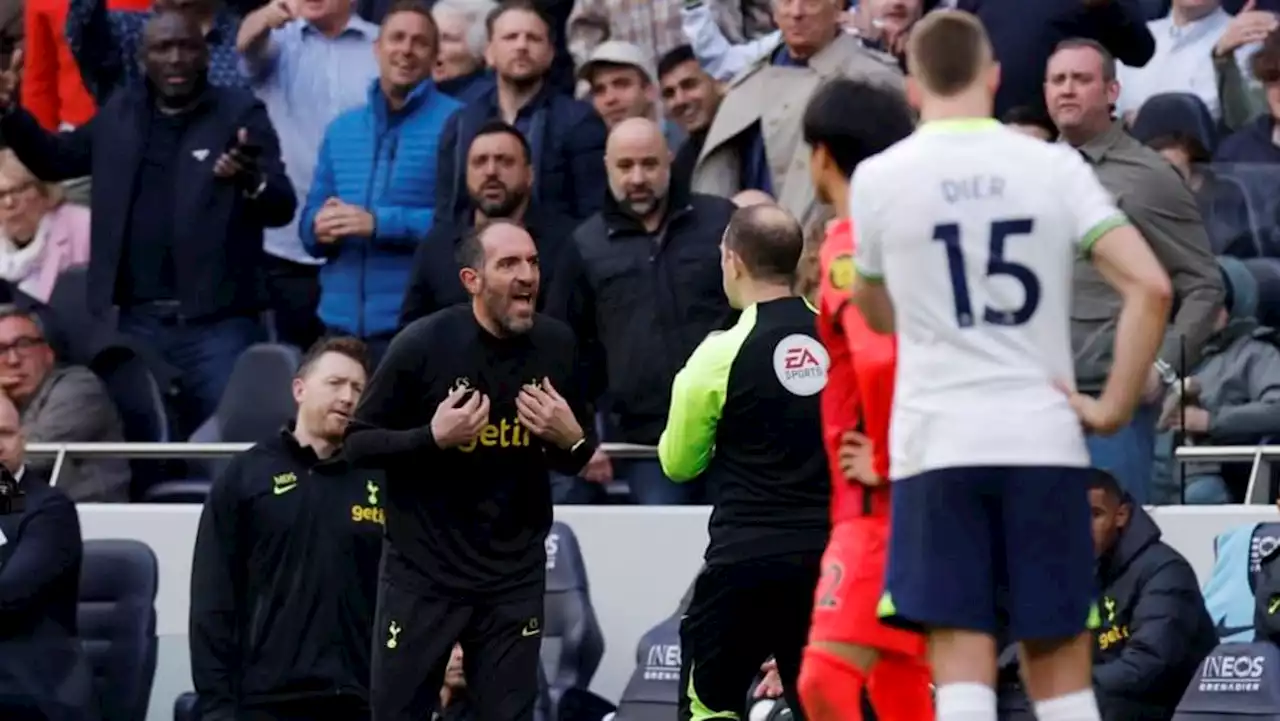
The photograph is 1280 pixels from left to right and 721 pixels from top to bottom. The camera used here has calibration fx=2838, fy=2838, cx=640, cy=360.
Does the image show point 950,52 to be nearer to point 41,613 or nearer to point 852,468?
point 852,468

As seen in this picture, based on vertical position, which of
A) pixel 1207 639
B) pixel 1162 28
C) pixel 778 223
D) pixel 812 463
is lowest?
pixel 1207 639

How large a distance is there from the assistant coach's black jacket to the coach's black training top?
42.5 inches

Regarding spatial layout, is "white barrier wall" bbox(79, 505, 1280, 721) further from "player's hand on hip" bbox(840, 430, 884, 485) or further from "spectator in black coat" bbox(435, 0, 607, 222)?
"player's hand on hip" bbox(840, 430, 884, 485)

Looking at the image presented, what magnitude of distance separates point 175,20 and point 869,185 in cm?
706

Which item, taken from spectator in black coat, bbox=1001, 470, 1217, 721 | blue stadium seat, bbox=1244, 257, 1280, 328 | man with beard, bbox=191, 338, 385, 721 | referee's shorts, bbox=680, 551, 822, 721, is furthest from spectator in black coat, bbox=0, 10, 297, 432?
referee's shorts, bbox=680, 551, 822, 721

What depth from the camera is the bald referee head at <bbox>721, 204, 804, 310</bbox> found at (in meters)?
8.52

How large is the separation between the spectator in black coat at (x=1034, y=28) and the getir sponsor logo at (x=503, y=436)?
3.59 metres

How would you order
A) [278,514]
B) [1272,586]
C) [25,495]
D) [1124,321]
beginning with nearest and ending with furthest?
[1124,321] < [1272,586] < [278,514] < [25,495]

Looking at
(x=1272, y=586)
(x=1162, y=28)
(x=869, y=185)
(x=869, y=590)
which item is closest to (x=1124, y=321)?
(x=869, y=185)

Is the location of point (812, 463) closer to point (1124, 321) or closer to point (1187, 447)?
point (1124, 321)

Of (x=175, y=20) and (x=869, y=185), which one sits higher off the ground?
(x=175, y=20)

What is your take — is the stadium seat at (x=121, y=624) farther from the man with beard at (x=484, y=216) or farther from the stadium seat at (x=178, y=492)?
the man with beard at (x=484, y=216)

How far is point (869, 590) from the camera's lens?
7.35 m

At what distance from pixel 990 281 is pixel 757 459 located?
87.0 inches
